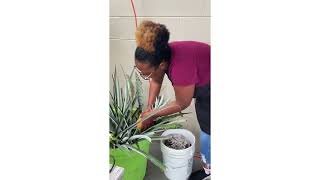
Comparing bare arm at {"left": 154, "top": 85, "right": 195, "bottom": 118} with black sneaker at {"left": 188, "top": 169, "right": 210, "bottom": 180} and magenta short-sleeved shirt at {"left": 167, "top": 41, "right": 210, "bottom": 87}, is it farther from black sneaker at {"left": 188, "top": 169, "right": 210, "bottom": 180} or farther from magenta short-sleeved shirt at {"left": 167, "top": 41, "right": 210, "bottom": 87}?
black sneaker at {"left": 188, "top": 169, "right": 210, "bottom": 180}

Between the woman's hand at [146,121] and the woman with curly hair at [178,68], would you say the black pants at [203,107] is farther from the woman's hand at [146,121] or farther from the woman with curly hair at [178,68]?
the woman's hand at [146,121]

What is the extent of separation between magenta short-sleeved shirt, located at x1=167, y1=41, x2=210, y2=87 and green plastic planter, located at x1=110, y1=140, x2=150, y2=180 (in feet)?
0.72

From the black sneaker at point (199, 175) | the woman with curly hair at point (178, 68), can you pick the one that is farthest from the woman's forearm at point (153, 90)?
the black sneaker at point (199, 175)

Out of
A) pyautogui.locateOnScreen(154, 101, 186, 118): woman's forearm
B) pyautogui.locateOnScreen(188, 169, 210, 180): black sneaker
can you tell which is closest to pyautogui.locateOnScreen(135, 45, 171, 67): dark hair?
pyautogui.locateOnScreen(154, 101, 186, 118): woman's forearm

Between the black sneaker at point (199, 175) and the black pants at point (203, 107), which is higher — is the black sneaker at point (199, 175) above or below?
below

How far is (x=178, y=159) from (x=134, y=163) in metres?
0.14

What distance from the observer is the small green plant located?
844 millimetres

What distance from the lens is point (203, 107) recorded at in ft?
2.73

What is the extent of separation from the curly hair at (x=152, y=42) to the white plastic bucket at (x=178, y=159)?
9.2 inches

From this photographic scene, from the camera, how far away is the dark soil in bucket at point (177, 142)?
2.95ft
